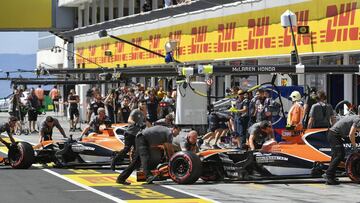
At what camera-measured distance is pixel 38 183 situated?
17.2 m

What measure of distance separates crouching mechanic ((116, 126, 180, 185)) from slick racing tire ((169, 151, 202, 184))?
400 millimetres

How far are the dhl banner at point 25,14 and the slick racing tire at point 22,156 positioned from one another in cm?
3998

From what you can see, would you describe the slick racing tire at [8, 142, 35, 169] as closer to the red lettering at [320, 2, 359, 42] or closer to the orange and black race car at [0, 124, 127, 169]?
the orange and black race car at [0, 124, 127, 169]

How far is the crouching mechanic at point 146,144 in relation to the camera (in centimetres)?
1714

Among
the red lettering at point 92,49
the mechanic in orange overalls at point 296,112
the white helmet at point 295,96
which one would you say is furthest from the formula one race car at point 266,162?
the red lettering at point 92,49

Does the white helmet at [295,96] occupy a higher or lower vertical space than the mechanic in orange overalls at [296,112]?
higher

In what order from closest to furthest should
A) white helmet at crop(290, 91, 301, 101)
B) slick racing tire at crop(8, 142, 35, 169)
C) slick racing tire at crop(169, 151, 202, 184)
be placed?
slick racing tire at crop(169, 151, 202, 184)
slick racing tire at crop(8, 142, 35, 169)
white helmet at crop(290, 91, 301, 101)

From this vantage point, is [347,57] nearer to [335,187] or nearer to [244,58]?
[244,58]

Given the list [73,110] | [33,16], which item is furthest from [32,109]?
[33,16]

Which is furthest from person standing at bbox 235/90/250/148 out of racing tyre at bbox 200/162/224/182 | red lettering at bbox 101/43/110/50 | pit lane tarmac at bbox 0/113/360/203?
red lettering at bbox 101/43/110/50

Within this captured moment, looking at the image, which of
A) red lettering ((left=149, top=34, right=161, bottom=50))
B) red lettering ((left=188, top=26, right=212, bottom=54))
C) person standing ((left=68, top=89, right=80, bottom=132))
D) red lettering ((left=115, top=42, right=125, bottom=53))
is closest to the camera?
red lettering ((left=188, top=26, right=212, bottom=54))

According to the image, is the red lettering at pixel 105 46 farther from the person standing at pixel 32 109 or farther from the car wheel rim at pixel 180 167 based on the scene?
the car wheel rim at pixel 180 167

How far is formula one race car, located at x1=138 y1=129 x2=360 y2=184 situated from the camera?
16.9 metres

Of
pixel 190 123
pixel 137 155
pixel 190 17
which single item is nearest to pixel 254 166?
pixel 137 155
